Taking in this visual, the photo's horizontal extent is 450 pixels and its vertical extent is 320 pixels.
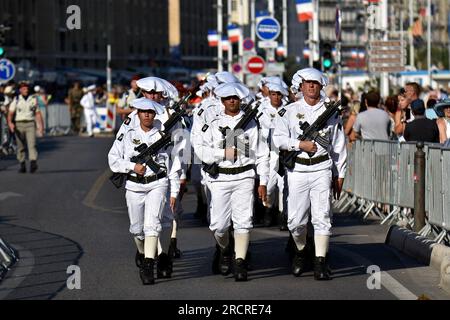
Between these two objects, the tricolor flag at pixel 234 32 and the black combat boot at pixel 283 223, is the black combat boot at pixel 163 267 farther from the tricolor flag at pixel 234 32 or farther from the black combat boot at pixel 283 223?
the tricolor flag at pixel 234 32

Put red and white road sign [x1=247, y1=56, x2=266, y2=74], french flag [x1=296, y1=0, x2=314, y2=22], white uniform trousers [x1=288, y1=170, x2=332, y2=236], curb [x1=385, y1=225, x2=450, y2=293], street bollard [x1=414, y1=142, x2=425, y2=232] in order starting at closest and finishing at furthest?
curb [x1=385, y1=225, x2=450, y2=293] < white uniform trousers [x1=288, y1=170, x2=332, y2=236] < street bollard [x1=414, y1=142, x2=425, y2=232] < red and white road sign [x1=247, y1=56, x2=266, y2=74] < french flag [x1=296, y1=0, x2=314, y2=22]

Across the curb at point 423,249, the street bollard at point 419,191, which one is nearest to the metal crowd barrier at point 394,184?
the street bollard at point 419,191

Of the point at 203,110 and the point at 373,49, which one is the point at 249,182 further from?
the point at 373,49

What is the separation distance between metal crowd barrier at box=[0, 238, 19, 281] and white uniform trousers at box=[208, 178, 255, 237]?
7.06 ft

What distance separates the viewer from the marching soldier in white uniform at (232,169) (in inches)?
558

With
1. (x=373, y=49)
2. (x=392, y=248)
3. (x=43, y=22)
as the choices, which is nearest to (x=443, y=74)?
(x=43, y=22)

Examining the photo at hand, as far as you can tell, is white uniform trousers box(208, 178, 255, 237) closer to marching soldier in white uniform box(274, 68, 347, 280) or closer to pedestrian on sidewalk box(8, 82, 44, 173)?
marching soldier in white uniform box(274, 68, 347, 280)

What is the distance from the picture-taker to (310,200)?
1432 centimetres

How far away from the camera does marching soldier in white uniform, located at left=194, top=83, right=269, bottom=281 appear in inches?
558

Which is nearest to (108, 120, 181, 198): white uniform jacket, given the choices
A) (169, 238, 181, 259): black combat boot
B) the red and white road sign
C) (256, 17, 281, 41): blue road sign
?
(169, 238, 181, 259): black combat boot

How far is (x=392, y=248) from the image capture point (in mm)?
17109

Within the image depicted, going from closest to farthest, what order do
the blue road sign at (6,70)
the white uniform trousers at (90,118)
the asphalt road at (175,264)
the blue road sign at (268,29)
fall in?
the asphalt road at (175,264), the blue road sign at (268,29), the blue road sign at (6,70), the white uniform trousers at (90,118)

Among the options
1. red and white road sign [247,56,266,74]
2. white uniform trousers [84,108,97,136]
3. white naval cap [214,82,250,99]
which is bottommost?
white uniform trousers [84,108,97,136]

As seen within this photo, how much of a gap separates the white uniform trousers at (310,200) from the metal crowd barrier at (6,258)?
9.27ft
